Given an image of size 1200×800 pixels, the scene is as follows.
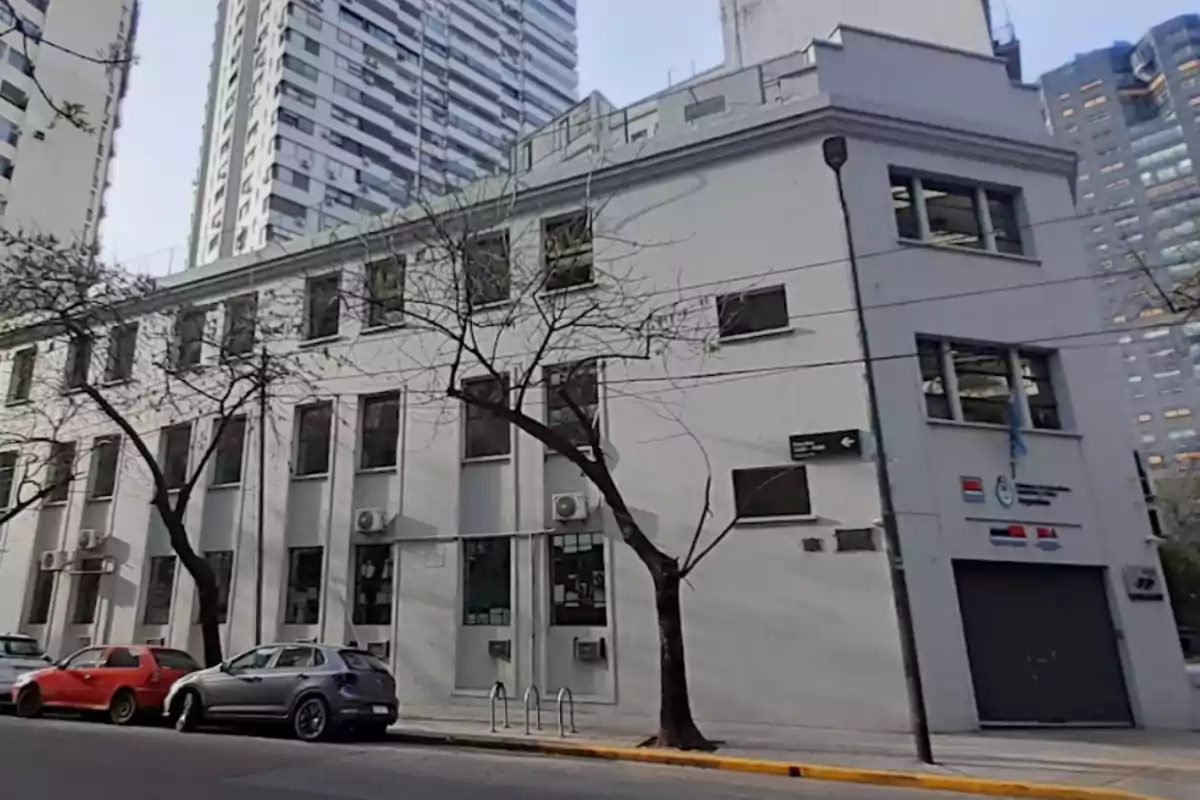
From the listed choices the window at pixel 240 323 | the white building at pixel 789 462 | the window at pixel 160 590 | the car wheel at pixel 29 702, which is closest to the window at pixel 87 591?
the window at pixel 160 590

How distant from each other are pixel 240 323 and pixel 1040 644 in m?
18.6

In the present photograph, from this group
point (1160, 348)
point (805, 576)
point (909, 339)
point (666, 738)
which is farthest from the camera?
point (1160, 348)

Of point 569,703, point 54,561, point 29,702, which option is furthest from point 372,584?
point 54,561

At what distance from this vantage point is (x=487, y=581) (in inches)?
618

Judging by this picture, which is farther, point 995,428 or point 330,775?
point 995,428

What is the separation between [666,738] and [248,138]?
2206 inches

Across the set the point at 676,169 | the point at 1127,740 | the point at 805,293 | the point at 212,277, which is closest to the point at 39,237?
the point at 212,277

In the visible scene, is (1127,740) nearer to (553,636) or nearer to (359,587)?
(553,636)

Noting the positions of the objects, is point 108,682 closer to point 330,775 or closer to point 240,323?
point 330,775

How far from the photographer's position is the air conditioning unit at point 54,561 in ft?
67.0

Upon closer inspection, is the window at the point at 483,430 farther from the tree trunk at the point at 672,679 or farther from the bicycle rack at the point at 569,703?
the tree trunk at the point at 672,679

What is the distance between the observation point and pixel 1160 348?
15.4 metres

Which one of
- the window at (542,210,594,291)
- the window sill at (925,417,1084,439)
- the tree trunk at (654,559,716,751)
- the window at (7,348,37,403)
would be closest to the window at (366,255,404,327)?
the window at (542,210,594,291)

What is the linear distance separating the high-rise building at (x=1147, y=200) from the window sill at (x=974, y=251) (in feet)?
3.64
